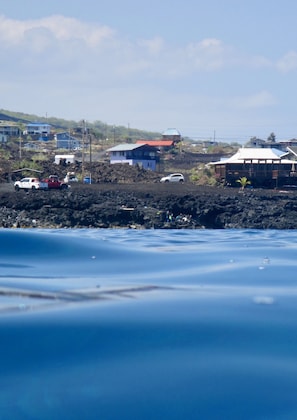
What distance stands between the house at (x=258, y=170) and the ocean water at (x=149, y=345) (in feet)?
91.2

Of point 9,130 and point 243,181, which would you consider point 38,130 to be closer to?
point 9,130

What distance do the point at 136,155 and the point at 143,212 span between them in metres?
25.4

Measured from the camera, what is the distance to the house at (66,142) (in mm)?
57912

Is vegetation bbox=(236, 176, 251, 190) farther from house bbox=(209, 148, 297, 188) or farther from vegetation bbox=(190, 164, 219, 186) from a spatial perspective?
vegetation bbox=(190, 164, 219, 186)

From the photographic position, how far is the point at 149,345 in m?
2.50

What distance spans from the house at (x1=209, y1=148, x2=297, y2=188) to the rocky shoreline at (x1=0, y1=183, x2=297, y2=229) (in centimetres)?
887

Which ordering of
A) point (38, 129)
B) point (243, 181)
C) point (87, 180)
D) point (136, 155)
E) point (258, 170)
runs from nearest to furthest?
point (243, 181) → point (87, 180) → point (258, 170) → point (136, 155) → point (38, 129)

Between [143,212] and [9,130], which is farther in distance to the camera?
[9,130]

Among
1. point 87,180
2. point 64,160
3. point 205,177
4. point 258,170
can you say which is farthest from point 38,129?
point 258,170

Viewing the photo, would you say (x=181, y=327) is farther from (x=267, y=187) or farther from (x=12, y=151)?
(x=12, y=151)

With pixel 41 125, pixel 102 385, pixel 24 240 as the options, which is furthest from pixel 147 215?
pixel 41 125

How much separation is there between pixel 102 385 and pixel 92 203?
59.4 ft

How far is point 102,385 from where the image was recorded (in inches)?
85.4

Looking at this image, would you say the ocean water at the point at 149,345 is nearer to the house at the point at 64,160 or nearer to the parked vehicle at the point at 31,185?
the parked vehicle at the point at 31,185
